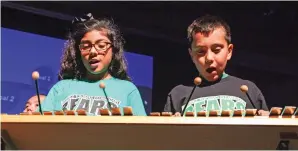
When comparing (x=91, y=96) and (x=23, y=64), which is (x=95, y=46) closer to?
(x=91, y=96)

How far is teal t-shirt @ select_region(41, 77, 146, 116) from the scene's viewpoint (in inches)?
76.4

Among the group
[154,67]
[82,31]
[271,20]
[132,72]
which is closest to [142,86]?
[132,72]

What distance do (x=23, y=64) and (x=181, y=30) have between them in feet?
3.94

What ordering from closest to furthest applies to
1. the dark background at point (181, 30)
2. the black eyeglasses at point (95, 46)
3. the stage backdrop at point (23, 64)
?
1. the black eyeglasses at point (95, 46)
2. the stage backdrop at point (23, 64)
3. the dark background at point (181, 30)

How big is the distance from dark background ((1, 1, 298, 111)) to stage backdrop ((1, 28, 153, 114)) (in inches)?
4.6

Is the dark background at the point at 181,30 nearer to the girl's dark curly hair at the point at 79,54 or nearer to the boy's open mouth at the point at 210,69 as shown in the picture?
the girl's dark curly hair at the point at 79,54

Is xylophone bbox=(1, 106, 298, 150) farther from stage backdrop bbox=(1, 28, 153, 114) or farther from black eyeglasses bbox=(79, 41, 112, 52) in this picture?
stage backdrop bbox=(1, 28, 153, 114)

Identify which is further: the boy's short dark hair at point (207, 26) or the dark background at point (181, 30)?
the dark background at point (181, 30)

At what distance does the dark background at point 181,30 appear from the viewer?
360cm

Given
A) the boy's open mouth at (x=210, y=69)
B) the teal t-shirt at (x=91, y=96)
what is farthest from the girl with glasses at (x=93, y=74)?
the boy's open mouth at (x=210, y=69)

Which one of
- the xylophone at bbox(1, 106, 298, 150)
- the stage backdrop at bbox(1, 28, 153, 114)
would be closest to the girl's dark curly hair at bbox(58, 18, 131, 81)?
the xylophone at bbox(1, 106, 298, 150)

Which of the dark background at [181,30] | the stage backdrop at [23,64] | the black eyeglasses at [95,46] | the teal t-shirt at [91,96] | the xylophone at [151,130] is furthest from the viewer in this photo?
the dark background at [181,30]

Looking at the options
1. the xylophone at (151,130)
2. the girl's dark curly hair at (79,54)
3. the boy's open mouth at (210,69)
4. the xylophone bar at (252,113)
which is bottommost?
the xylophone at (151,130)

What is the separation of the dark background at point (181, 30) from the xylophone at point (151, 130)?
6.64 feet
